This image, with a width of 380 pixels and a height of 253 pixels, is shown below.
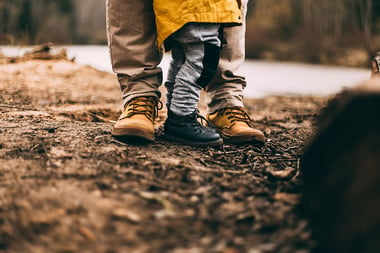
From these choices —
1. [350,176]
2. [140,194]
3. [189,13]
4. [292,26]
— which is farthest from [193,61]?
[292,26]

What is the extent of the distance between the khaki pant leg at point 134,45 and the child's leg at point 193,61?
23 centimetres

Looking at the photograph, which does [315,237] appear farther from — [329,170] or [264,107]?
[264,107]

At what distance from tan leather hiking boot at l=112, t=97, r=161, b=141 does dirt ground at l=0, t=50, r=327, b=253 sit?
0.18 feet

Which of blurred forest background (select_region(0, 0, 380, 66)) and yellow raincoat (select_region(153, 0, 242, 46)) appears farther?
blurred forest background (select_region(0, 0, 380, 66))

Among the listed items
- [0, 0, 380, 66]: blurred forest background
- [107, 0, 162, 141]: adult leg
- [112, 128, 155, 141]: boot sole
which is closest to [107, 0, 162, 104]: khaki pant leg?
[107, 0, 162, 141]: adult leg

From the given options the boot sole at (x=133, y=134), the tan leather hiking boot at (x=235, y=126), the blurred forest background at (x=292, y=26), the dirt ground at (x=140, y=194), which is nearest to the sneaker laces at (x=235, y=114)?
the tan leather hiking boot at (x=235, y=126)

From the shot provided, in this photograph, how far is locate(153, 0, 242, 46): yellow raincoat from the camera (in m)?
1.64

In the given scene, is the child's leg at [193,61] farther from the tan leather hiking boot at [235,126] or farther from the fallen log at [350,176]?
the fallen log at [350,176]

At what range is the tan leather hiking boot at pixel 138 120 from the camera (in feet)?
5.73

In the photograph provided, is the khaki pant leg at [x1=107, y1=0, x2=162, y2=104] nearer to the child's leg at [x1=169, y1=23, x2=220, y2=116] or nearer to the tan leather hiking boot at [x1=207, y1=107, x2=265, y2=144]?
the child's leg at [x1=169, y1=23, x2=220, y2=116]

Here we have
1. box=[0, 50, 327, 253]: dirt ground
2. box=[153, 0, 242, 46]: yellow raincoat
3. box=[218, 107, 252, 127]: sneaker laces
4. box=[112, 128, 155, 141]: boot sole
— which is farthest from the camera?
box=[218, 107, 252, 127]: sneaker laces

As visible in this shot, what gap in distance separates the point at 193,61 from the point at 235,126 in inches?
19.1

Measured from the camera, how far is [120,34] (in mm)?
1955

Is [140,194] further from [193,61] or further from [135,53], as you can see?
[135,53]
